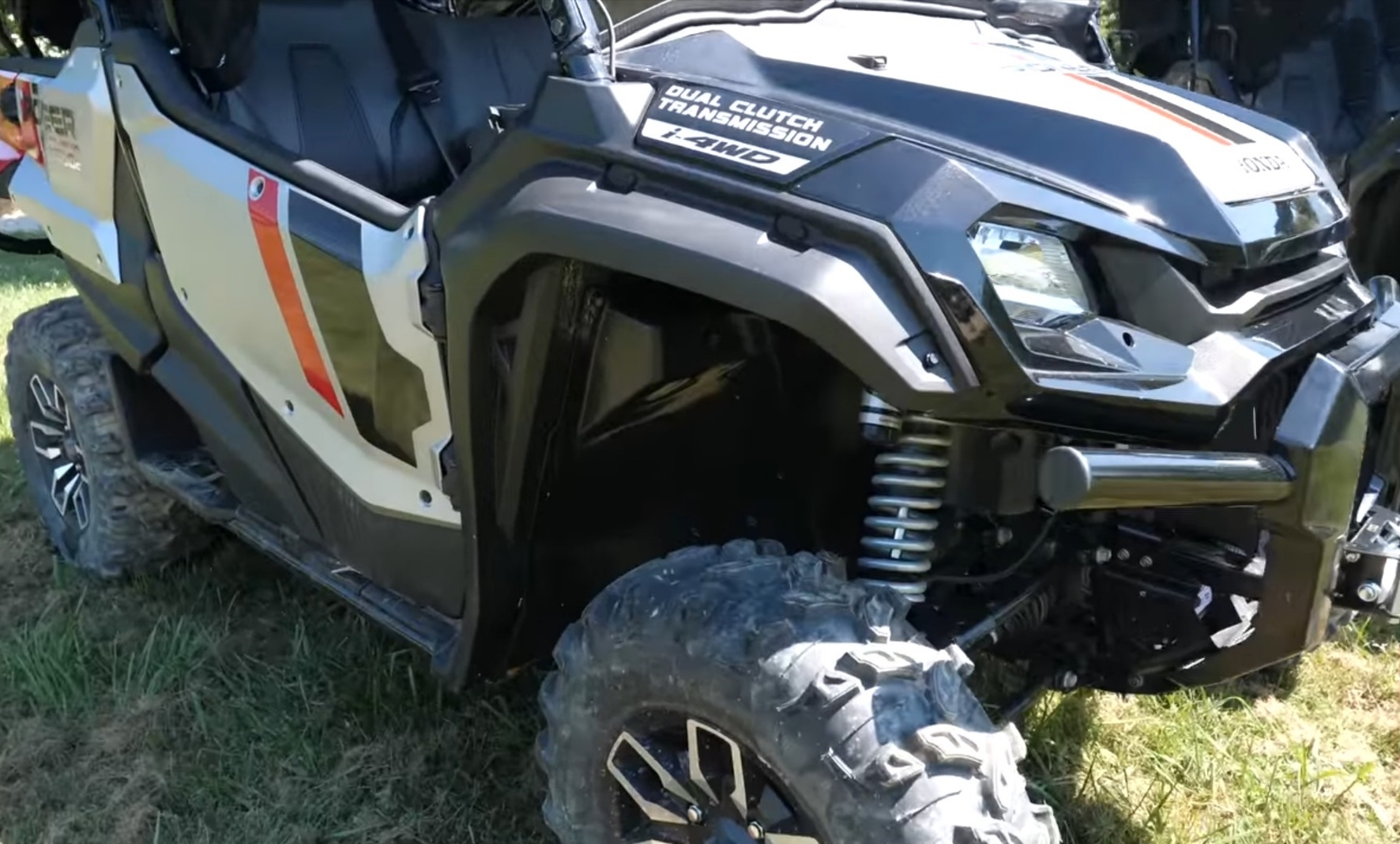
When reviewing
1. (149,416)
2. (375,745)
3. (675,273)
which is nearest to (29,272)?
(149,416)

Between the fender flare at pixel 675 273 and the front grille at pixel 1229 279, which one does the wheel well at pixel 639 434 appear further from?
the front grille at pixel 1229 279

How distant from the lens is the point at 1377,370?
2.00m

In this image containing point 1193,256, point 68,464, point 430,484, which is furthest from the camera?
point 68,464

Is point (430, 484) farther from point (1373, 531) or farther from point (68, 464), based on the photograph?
point (68, 464)

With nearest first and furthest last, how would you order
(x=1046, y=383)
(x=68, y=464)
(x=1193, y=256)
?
1. (x=1046, y=383)
2. (x=1193, y=256)
3. (x=68, y=464)

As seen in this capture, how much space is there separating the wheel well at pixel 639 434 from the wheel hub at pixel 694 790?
453 mm

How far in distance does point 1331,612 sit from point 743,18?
139 centimetres

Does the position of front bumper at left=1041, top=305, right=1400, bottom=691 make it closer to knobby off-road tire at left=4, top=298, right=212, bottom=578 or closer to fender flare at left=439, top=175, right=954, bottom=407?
fender flare at left=439, top=175, right=954, bottom=407

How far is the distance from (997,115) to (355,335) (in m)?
1.28

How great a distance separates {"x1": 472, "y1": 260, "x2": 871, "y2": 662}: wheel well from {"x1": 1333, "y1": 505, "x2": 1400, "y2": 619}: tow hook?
0.79 metres

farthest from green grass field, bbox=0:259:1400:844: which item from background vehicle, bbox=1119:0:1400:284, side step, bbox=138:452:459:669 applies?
background vehicle, bbox=1119:0:1400:284

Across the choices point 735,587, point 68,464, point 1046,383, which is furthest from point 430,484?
point 68,464

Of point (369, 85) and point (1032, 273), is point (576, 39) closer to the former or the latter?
point (1032, 273)

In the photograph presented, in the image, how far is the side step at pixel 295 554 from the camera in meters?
2.71
